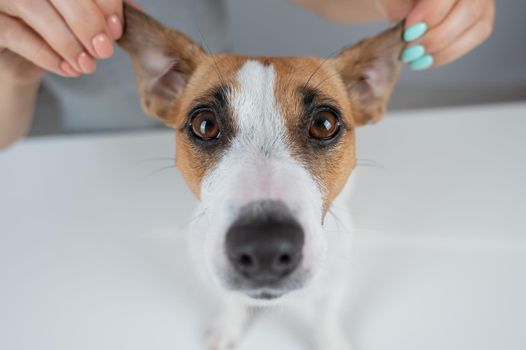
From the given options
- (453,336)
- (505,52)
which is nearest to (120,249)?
(453,336)

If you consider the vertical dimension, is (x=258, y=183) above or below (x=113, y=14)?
below

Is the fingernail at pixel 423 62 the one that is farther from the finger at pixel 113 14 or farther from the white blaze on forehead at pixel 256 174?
the finger at pixel 113 14

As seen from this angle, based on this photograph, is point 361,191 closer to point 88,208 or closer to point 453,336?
point 453,336

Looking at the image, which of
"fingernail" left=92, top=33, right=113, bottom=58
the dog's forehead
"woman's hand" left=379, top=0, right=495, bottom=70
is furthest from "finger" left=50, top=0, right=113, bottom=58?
"woman's hand" left=379, top=0, right=495, bottom=70

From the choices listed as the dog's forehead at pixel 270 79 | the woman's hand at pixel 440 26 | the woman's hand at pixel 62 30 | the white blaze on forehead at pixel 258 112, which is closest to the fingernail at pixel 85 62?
the woman's hand at pixel 62 30

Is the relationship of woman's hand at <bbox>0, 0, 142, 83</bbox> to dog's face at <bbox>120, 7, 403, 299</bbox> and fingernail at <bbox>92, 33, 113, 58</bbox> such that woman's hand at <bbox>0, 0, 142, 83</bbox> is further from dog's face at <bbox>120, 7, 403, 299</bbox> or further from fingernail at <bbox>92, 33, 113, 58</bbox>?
dog's face at <bbox>120, 7, 403, 299</bbox>

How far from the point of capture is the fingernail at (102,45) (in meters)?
1.15

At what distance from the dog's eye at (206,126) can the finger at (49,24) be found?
357 millimetres

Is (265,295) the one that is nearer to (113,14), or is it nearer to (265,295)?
(265,295)

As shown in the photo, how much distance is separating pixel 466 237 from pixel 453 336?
0.45 m

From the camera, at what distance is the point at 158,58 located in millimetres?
1397

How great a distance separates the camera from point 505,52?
2965 millimetres

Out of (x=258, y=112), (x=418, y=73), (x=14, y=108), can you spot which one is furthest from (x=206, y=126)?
(x=418, y=73)

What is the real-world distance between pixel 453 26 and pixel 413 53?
0.14 metres
